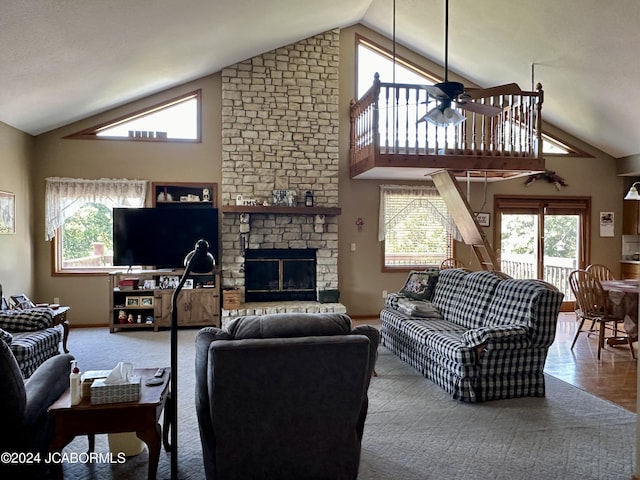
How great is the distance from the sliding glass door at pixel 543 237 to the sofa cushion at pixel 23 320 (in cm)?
676

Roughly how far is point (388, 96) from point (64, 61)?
11.9ft

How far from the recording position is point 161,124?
7.19 meters

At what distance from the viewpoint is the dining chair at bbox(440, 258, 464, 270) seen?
25.1 ft

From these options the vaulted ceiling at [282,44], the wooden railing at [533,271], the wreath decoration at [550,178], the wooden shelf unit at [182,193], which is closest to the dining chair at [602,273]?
the wooden railing at [533,271]

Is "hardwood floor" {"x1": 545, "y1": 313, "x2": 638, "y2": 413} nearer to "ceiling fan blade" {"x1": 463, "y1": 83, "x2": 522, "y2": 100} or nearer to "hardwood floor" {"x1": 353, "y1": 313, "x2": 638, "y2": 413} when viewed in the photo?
"hardwood floor" {"x1": 353, "y1": 313, "x2": 638, "y2": 413}

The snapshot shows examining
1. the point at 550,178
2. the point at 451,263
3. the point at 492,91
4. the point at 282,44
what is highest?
the point at 282,44

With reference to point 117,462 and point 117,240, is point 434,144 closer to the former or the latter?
point 117,240

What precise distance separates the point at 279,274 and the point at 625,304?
4.56 metres

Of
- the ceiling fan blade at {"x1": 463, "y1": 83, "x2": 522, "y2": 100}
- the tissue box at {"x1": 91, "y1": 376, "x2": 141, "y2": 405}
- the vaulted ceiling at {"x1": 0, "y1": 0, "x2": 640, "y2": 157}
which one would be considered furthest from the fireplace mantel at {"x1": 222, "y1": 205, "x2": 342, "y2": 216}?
the tissue box at {"x1": 91, "y1": 376, "x2": 141, "y2": 405}

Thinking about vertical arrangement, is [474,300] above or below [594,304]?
above

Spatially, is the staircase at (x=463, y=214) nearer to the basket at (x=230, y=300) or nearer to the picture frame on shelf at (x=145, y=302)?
the basket at (x=230, y=300)

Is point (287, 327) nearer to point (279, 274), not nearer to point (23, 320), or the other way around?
point (23, 320)

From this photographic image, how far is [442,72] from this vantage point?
318 inches

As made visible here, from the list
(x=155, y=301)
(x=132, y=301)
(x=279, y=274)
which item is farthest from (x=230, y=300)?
(x=132, y=301)
